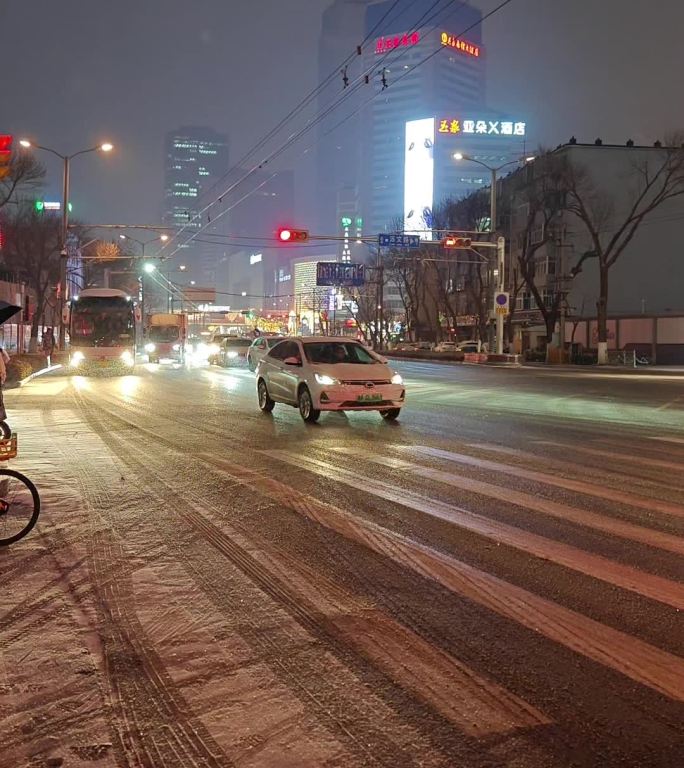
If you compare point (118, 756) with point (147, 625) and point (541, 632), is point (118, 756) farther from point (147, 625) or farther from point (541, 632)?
point (541, 632)

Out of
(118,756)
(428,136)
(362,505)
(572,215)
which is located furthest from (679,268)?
(428,136)

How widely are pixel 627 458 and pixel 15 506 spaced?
7.61 meters

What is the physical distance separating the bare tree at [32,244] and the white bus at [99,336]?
2242 centimetres

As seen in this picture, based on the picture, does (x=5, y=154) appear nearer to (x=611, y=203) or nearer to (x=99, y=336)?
(x=99, y=336)

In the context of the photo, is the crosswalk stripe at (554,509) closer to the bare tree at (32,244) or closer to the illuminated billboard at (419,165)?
the bare tree at (32,244)

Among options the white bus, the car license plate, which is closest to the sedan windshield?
the car license plate

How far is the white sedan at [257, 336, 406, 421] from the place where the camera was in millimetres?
14016

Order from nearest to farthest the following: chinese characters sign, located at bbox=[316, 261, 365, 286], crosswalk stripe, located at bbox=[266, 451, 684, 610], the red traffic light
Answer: crosswalk stripe, located at bbox=[266, 451, 684, 610], the red traffic light, chinese characters sign, located at bbox=[316, 261, 365, 286]

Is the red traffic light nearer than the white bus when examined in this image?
Yes

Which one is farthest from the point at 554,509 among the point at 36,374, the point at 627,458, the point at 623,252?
the point at 623,252

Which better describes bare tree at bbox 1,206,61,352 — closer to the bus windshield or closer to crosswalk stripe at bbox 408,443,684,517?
the bus windshield

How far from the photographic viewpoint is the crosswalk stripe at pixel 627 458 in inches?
394

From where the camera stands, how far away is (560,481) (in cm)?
884

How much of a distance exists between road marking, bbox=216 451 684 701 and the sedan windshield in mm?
7762
